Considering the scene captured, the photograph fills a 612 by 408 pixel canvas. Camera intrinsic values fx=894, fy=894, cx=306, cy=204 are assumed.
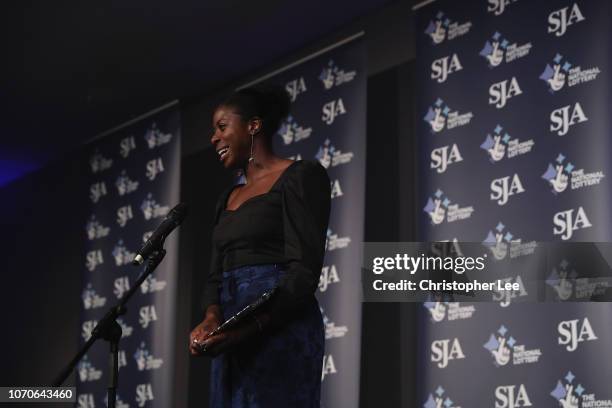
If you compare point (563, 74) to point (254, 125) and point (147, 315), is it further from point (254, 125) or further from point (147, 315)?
point (147, 315)

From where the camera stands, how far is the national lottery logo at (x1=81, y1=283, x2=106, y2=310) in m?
7.17

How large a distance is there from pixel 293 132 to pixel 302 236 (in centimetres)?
370

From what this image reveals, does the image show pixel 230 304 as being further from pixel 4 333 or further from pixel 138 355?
pixel 4 333

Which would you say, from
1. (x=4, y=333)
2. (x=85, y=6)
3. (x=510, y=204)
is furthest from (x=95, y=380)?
(x=510, y=204)

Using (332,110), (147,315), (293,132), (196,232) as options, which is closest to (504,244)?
(332,110)

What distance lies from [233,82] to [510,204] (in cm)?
329

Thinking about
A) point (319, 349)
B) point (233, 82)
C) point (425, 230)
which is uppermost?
point (233, 82)

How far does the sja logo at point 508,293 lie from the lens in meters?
4.16

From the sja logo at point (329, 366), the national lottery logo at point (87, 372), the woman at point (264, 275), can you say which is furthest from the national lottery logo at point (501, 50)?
→ the national lottery logo at point (87, 372)

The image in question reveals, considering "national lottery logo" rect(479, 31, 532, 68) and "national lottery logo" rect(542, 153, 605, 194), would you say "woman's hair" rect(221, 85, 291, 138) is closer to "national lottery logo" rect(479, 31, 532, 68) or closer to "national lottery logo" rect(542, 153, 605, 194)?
"national lottery logo" rect(542, 153, 605, 194)

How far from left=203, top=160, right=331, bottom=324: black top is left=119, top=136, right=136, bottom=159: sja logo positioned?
201 inches

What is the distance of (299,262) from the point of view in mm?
2227

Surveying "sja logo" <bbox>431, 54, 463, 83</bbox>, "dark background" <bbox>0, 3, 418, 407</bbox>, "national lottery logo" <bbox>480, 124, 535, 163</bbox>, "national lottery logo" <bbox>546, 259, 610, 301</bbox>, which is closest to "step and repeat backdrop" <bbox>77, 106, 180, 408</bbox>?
"dark background" <bbox>0, 3, 418, 407</bbox>

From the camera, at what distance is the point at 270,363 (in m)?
2.20
